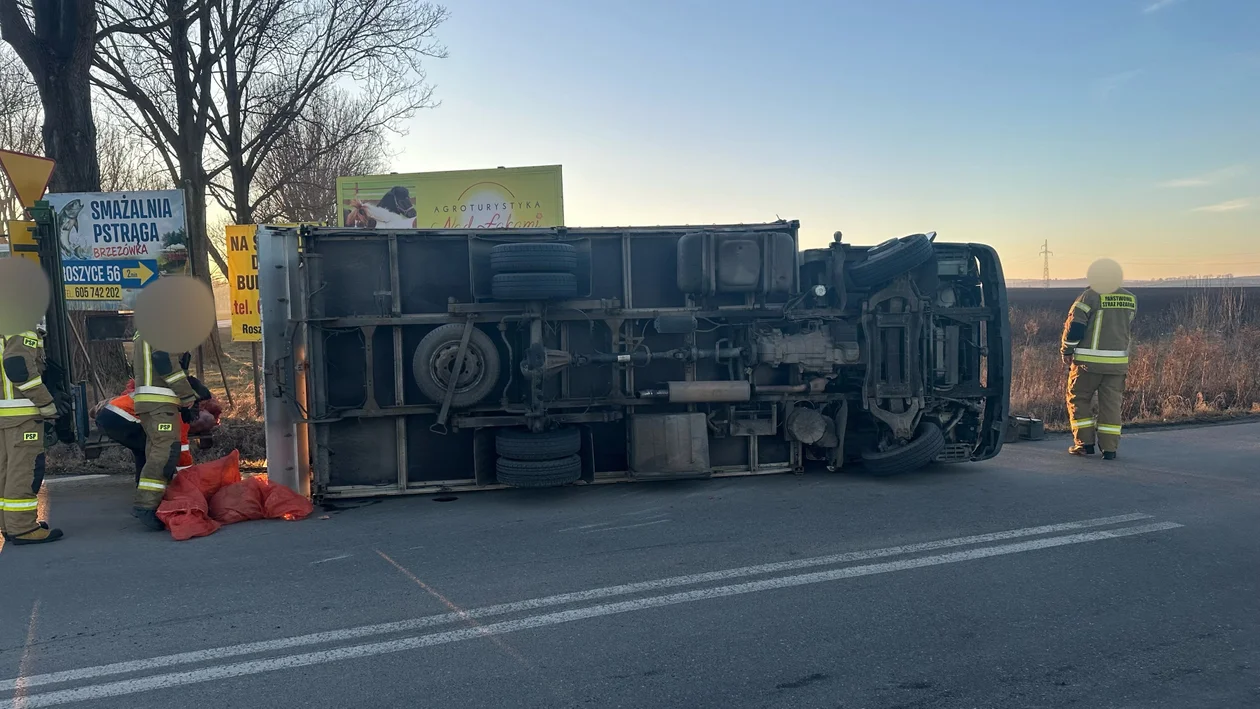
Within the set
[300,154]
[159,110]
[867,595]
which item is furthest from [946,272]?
[300,154]

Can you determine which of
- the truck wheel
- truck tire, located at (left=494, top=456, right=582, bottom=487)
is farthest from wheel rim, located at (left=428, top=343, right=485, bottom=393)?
truck tire, located at (left=494, top=456, right=582, bottom=487)

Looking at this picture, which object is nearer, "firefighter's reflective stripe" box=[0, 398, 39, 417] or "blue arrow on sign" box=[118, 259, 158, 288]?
"firefighter's reflective stripe" box=[0, 398, 39, 417]

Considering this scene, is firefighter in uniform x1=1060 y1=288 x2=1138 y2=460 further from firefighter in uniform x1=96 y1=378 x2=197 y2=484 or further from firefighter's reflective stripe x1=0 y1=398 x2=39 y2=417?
firefighter's reflective stripe x1=0 y1=398 x2=39 y2=417

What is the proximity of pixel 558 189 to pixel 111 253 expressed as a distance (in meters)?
6.04

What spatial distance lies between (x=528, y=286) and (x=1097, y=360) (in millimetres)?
6149

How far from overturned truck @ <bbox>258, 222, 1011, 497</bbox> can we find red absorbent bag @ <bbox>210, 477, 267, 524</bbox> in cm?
34

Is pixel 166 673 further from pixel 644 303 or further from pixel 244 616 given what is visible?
pixel 644 303

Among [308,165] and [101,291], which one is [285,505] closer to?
[101,291]

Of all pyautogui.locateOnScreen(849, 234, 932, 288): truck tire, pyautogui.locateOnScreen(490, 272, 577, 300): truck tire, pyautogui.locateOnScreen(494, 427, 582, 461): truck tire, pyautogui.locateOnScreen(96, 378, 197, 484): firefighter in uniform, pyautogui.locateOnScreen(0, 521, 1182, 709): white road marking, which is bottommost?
pyautogui.locateOnScreen(0, 521, 1182, 709): white road marking

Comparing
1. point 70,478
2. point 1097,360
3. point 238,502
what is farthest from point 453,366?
point 1097,360

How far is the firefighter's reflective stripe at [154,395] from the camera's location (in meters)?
6.07

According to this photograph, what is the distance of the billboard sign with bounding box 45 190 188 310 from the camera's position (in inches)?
358

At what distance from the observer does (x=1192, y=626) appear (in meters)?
4.02

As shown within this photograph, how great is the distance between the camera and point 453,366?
6.57 metres
